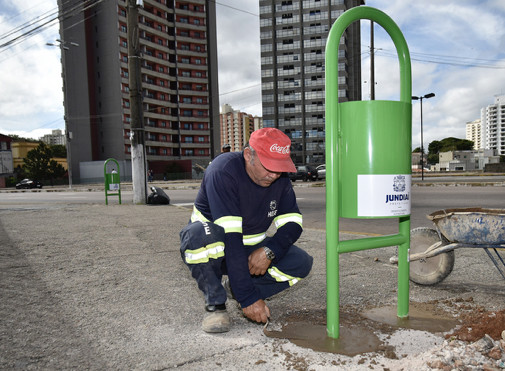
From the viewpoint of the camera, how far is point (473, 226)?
301cm

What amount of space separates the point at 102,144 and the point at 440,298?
65.8 metres

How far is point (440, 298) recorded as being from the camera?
313cm

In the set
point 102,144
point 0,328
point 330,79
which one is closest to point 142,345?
point 0,328

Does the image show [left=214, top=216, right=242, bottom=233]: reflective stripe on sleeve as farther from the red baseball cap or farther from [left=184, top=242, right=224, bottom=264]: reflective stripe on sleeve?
the red baseball cap

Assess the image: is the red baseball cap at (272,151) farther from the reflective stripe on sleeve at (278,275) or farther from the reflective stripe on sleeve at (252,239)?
the reflective stripe on sleeve at (278,275)

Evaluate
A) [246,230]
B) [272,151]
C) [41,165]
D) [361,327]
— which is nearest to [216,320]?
[246,230]

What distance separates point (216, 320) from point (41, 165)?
6295 cm

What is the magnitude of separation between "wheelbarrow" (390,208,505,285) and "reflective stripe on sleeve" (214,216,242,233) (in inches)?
71.5

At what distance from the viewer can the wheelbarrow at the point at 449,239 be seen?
9.73ft

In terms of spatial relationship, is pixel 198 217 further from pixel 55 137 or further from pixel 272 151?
pixel 55 137

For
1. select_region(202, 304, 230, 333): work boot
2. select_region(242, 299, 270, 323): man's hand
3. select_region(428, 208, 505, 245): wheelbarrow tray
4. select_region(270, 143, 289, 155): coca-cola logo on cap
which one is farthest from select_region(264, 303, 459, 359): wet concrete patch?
select_region(270, 143, 289, 155): coca-cola logo on cap

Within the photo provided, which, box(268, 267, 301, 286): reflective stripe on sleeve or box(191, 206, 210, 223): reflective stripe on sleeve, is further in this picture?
box(268, 267, 301, 286): reflective stripe on sleeve

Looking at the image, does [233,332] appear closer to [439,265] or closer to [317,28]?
[439,265]

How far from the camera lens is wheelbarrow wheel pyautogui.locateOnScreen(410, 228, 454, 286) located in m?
3.36
